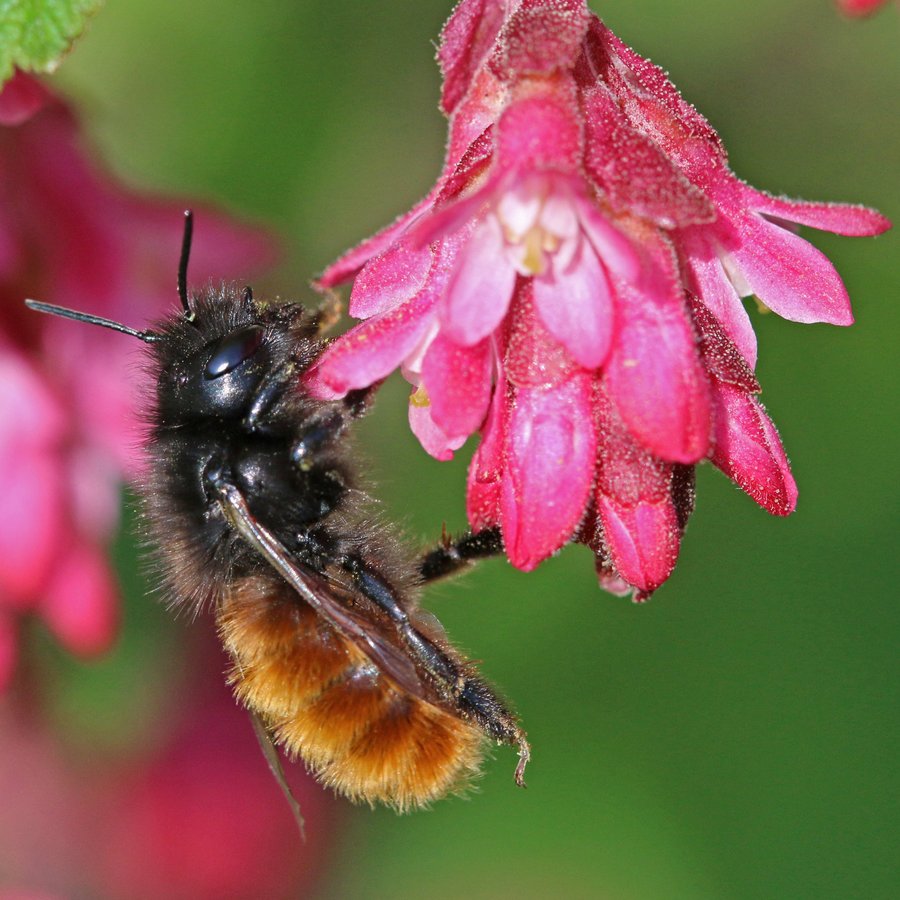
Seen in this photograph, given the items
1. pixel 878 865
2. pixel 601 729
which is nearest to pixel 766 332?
pixel 601 729

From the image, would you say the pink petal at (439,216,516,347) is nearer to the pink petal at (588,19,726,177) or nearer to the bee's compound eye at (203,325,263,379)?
the pink petal at (588,19,726,177)

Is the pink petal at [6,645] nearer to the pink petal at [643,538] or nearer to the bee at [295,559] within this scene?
the bee at [295,559]

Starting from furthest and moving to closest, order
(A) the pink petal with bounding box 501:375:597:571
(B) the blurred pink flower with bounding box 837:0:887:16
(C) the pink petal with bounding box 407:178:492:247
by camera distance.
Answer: (B) the blurred pink flower with bounding box 837:0:887:16
(A) the pink petal with bounding box 501:375:597:571
(C) the pink petal with bounding box 407:178:492:247

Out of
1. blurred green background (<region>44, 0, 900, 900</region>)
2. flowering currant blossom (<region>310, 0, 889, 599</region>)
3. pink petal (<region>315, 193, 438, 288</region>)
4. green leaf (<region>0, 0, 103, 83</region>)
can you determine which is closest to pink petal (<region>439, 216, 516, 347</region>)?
flowering currant blossom (<region>310, 0, 889, 599</region>)

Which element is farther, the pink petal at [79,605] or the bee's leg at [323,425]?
the pink petal at [79,605]

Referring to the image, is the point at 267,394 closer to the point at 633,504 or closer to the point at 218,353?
the point at 218,353

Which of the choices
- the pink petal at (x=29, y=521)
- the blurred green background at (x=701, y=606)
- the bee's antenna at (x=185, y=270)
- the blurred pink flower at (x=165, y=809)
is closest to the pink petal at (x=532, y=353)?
the bee's antenna at (x=185, y=270)
